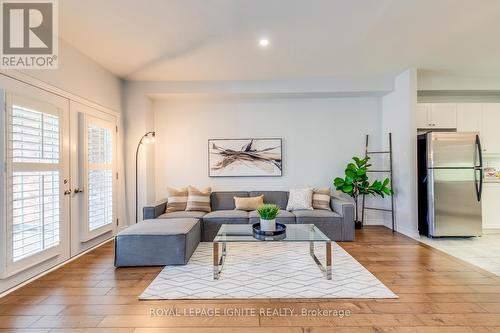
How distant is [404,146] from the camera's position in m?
4.39

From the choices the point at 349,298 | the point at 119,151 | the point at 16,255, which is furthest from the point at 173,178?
the point at 349,298

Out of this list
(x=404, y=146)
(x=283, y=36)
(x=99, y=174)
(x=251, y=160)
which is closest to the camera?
(x=283, y=36)

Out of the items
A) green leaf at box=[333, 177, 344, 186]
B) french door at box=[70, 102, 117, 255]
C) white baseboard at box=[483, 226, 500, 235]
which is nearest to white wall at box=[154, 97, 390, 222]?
green leaf at box=[333, 177, 344, 186]

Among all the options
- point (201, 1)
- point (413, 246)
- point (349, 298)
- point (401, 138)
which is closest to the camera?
point (349, 298)

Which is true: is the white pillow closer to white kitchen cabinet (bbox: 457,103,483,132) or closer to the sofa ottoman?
the sofa ottoman

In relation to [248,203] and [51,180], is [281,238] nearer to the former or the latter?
[248,203]

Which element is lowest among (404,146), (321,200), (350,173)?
(321,200)

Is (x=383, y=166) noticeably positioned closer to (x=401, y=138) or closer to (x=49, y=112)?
(x=401, y=138)

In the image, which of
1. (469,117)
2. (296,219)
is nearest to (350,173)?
(296,219)

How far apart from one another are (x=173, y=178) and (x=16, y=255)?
2.77m

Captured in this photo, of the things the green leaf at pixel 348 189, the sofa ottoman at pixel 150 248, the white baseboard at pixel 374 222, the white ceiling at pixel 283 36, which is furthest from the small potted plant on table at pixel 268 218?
the white baseboard at pixel 374 222

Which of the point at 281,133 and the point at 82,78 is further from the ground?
the point at 82,78

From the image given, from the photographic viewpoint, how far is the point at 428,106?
4.54 metres

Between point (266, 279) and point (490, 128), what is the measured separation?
15.7 ft
